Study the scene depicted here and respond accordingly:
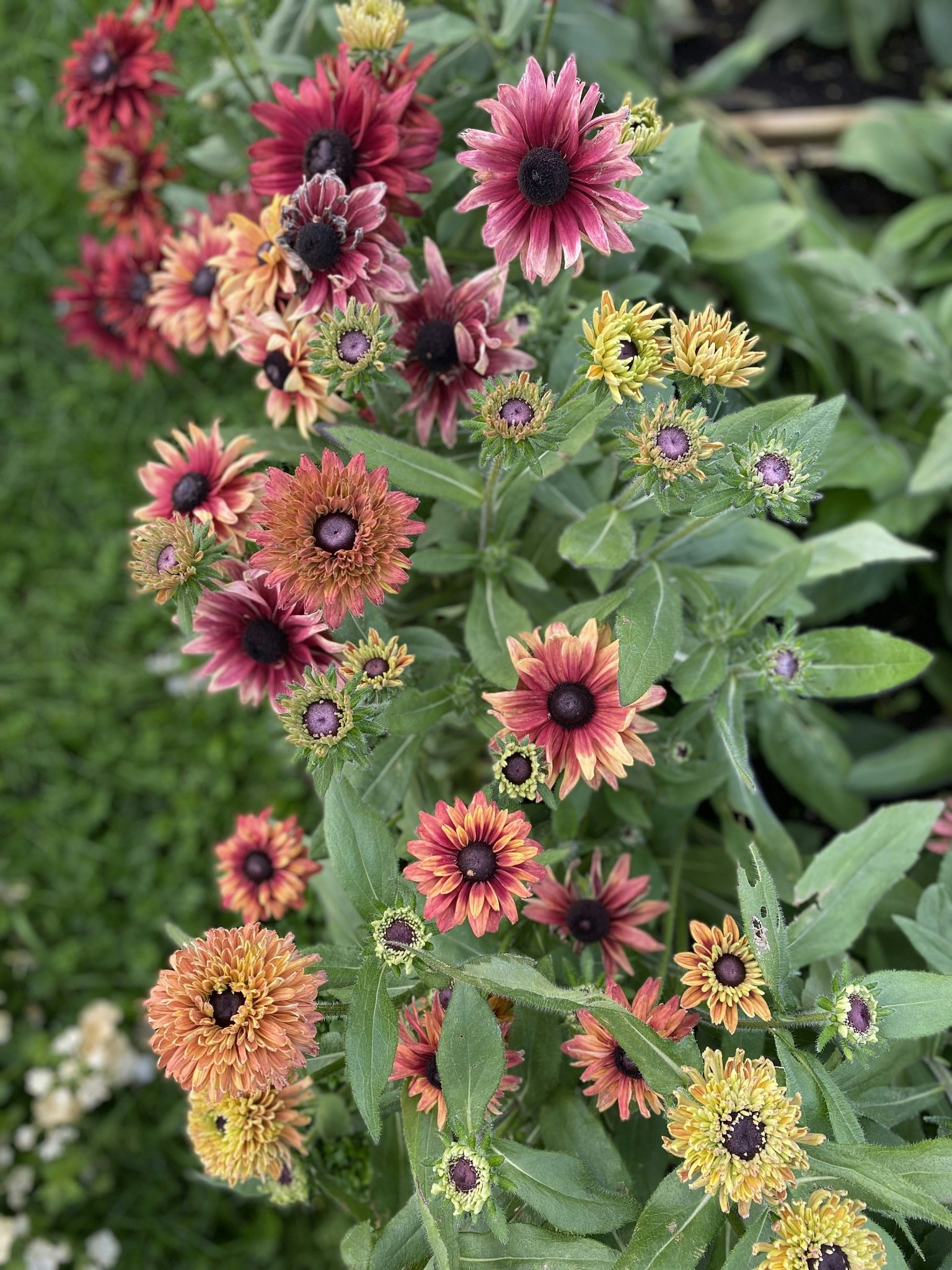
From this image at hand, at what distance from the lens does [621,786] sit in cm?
85

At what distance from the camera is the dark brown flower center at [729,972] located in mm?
651

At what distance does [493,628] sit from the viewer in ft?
2.59

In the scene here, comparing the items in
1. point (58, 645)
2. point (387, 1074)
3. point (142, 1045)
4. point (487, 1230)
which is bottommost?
point (142, 1045)

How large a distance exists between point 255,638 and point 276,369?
0.22m

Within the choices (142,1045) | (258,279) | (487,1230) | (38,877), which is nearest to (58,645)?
(38,877)

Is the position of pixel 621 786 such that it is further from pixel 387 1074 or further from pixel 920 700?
pixel 920 700

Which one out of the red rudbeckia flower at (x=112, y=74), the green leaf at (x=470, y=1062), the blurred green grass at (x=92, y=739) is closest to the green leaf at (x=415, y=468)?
the green leaf at (x=470, y=1062)

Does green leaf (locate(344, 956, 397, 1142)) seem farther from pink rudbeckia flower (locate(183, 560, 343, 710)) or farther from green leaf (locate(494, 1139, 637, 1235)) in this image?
pink rudbeckia flower (locate(183, 560, 343, 710))

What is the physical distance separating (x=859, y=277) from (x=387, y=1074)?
997 mm

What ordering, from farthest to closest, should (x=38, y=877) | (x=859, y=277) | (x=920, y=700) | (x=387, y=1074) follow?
(x=38, y=877) → (x=920, y=700) → (x=859, y=277) → (x=387, y=1074)

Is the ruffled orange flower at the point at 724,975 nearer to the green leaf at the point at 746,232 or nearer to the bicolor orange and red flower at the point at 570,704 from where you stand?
the bicolor orange and red flower at the point at 570,704

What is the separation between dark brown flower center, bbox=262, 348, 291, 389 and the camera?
2.60 feet

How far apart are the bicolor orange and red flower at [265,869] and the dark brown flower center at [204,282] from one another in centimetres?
48

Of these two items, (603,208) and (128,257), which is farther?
(128,257)
